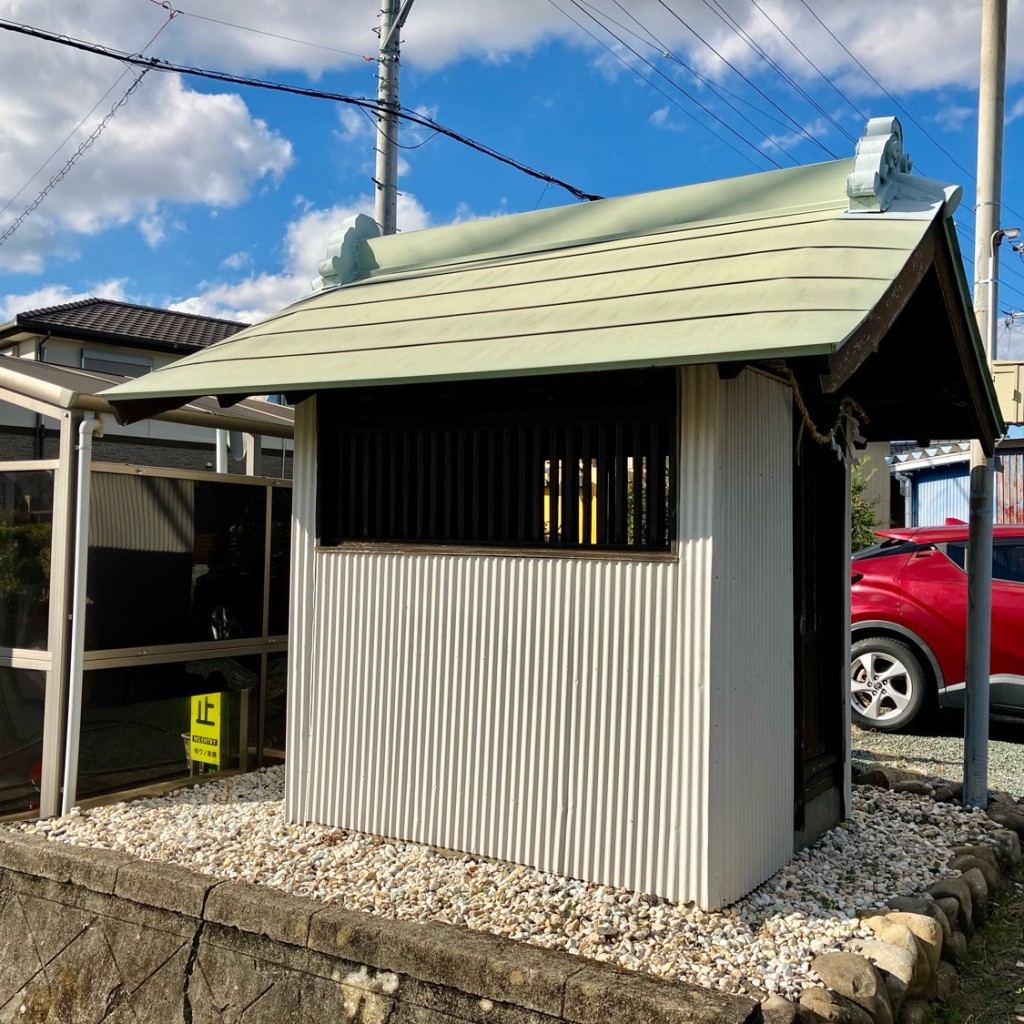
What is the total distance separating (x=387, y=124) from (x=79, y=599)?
6.29 m

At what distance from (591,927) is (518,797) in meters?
0.79

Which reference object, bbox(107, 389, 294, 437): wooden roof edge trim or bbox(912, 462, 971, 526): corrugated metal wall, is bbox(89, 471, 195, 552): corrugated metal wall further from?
bbox(912, 462, 971, 526): corrugated metal wall

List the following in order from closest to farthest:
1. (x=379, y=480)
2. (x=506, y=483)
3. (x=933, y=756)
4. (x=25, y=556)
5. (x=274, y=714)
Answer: (x=506, y=483), (x=379, y=480), (x=25, y=556), (x=274, y=714), (x=933, y=756)

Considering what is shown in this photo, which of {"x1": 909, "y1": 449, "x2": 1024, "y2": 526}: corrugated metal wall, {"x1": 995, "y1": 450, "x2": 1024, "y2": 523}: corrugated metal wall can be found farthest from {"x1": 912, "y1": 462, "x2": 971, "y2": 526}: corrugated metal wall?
{"x1": 995, "y1": 450, "x2": 1024, "y2": 523}: corrugated metal wall

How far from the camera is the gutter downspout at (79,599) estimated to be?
18.8 ft

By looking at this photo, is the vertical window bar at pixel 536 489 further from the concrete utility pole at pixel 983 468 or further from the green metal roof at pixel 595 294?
the concrete utility pole at pixel 983 468

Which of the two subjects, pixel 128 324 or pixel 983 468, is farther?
pixel 128 324

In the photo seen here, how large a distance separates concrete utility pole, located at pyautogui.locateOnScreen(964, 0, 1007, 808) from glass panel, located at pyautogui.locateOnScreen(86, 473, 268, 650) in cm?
449

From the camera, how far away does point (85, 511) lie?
581 cm

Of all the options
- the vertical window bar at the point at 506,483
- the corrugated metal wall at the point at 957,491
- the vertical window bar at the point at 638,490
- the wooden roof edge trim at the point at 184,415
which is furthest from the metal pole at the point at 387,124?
the corrugated metal wall at the point at 957,491

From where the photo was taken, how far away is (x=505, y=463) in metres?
4.83

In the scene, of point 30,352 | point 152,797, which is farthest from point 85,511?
point 30,352

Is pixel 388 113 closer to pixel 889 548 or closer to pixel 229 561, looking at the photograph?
pixel 229 561

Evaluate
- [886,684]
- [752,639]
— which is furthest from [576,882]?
[886,684]
